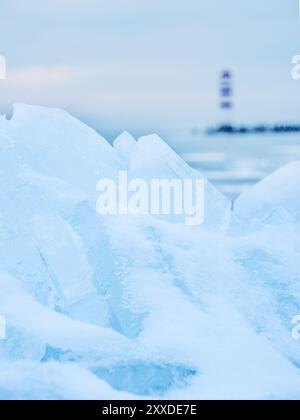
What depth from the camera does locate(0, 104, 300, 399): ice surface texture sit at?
2018 millimetres

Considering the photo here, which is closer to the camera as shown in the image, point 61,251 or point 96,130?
point 61,251

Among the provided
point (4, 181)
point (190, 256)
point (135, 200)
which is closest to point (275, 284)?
point (190, 256)

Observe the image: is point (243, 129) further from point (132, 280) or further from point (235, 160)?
point (132, 280)

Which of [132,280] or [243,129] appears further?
[243,129]

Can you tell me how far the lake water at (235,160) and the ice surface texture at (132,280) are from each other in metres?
0.04

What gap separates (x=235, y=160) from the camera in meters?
2.26

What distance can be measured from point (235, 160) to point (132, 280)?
0.50 metres

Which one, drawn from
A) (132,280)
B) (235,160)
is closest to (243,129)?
(235,160)

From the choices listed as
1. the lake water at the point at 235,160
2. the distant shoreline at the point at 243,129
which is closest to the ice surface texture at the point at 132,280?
the lake water at the point at 235,160

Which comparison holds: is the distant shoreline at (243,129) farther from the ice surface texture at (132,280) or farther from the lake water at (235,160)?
the ice surface texture at (132,280)

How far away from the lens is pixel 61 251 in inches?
81.7

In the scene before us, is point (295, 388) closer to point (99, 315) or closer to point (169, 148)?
point (99, 315)

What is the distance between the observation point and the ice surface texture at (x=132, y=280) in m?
2.02

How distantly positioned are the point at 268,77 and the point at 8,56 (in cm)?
79
